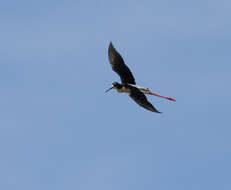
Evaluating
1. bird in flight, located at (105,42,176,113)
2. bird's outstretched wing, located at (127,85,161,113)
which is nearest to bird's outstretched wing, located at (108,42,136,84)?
bird in flight, located at (105,42,176,113)

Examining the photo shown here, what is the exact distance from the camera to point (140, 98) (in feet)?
145

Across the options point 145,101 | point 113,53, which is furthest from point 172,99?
point 113,53

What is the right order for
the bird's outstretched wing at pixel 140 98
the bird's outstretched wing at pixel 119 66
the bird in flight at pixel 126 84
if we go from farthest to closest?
the bird's outstretched wing at pixel 119 66, the bird in flight at pixel 126 84, the bird's outstretched wing at pixel 140 98

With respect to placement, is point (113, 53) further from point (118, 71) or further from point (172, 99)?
point (172, 99)

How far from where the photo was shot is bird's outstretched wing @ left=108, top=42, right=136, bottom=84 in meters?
45.0

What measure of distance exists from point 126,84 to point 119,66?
1357 millimetres

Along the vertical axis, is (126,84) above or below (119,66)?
below

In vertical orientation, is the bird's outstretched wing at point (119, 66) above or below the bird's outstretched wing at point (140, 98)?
above

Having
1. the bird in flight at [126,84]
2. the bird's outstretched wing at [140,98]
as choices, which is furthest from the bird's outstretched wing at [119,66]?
the bird's outstretched wing at [140,98]

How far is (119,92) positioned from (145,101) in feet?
8.68

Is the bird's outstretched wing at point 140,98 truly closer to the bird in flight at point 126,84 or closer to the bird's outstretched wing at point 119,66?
the bird in flight at point 126,84

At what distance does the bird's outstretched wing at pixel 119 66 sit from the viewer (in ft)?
148

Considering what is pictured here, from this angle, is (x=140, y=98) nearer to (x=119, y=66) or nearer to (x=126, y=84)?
(x=126, y=84)

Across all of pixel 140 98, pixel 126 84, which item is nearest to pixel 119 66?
pixel 126 84
